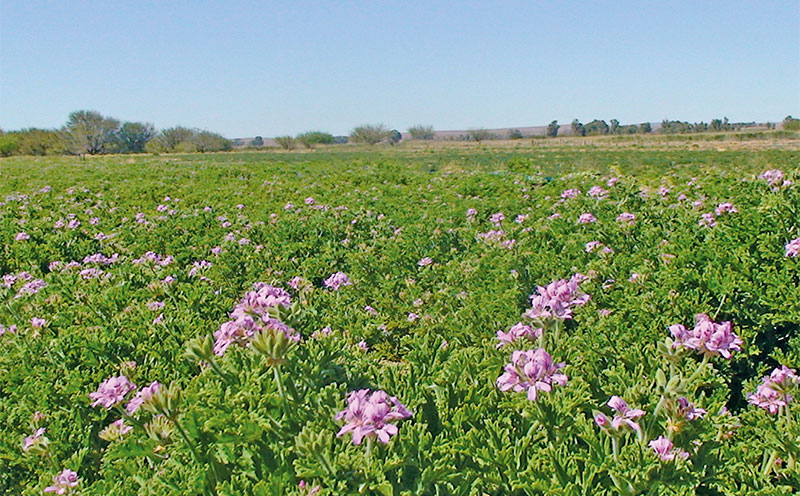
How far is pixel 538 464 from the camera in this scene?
1896 millimetres

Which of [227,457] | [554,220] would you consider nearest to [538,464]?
[227,457]

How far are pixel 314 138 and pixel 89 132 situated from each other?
116ft

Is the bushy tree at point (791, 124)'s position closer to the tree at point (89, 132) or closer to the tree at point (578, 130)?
the tree at point (578, 130)

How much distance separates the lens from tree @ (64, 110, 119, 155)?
74.0m

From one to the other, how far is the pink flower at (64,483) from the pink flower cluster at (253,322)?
819 millimetres

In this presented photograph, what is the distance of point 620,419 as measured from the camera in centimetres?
182

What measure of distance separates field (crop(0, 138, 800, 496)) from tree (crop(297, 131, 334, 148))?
88945mm

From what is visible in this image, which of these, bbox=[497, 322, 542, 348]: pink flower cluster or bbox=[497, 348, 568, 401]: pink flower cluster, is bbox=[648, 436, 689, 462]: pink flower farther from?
bbox=[497, 322, 542, 348]: pink flower cluster

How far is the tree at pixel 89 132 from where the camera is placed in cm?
7400

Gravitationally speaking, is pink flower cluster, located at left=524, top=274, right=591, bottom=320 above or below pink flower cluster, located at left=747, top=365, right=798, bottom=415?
above

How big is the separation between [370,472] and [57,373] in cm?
239

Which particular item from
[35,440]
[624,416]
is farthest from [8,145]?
[624,416]

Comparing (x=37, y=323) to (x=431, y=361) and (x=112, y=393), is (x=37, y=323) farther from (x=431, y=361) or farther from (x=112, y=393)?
(x=431, y=361)

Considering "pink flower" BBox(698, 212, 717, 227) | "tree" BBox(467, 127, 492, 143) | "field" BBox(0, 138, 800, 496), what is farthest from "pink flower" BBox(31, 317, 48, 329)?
"tree" BBox(467, 127, 492, 143)
